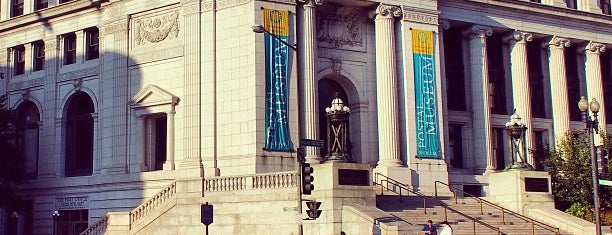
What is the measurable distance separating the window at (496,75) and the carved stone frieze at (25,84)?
2944cm

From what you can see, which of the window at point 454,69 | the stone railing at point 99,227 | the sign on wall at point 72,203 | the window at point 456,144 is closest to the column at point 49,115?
the sign on wall at point 72,203

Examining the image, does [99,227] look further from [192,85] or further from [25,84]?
[25,84]

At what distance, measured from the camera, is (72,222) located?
173 feet

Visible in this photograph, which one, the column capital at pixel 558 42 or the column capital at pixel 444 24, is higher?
the column capital at pixel 444 24

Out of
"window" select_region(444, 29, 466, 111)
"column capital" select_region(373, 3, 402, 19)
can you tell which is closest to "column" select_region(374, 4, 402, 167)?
"column capital" select_region(373, 3, 402, 19)

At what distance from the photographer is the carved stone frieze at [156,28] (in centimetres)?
4844

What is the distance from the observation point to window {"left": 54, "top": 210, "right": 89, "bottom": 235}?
170 ft

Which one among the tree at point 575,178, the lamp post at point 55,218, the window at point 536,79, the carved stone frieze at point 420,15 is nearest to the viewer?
the tree at point 575,178

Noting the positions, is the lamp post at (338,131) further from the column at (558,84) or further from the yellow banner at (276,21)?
the column at (558,84)

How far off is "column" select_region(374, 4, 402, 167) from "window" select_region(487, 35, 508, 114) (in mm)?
10480

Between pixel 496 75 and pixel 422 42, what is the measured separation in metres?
9.11

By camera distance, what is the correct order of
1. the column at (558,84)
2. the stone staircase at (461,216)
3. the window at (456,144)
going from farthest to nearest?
the column at (558,84)
the window at (456,144)
the stone staircase at (461,216)

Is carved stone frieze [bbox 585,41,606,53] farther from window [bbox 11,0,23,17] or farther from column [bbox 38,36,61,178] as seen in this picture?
window [bbox 11,0,23,17]

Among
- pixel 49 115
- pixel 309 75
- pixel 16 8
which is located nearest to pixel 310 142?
pixel 309 75
